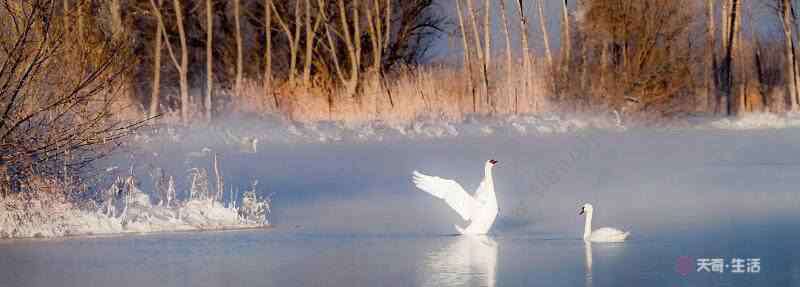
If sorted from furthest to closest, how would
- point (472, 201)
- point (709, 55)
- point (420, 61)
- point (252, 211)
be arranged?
1. point (420, 61)
2. point (709, 55)
3. point (252, 211)
4. point (472, 201)

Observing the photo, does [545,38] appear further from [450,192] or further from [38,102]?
[38,102]

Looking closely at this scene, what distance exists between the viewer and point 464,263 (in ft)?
36.8

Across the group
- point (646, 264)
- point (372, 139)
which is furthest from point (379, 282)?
point (372, 139)

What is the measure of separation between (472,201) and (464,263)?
7.43ft

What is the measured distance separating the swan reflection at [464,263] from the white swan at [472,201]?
0.15 meters

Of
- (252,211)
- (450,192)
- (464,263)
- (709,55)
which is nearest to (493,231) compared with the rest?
(450,192)

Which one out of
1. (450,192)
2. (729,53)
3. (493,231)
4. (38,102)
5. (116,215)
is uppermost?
(729,53)

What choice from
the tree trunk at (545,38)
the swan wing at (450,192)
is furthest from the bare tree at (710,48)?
the swan wing at (450,192)

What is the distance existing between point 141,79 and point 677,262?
26.9 metres

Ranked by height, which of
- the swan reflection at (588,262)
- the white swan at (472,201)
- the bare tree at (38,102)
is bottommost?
A: the swan reflection at (588,262)

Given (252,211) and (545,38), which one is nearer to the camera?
(252,211)

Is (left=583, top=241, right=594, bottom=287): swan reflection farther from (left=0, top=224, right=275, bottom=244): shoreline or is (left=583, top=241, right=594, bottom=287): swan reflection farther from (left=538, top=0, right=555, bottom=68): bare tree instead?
(left=538, top=0, right=555, bottom=68): bare tree

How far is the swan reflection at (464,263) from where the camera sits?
10180 mm

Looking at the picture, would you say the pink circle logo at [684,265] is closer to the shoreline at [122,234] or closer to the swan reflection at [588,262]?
the swan reflection at [588,262]
